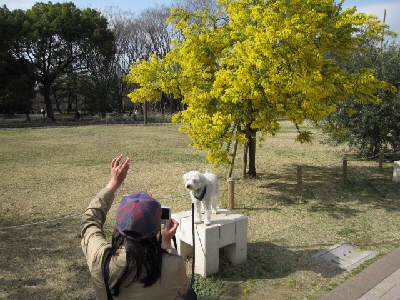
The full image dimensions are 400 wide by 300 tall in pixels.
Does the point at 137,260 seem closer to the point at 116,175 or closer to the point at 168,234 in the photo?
the point at 168,234

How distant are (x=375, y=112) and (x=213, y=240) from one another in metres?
10.3

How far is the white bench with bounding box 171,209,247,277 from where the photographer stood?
4.93 metres

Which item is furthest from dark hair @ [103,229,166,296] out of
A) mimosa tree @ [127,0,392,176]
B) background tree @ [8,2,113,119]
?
background tree @ [8,2,113,119]

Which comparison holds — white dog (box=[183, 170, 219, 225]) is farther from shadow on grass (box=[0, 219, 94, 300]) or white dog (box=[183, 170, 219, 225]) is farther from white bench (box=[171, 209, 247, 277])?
shadow on grass (box=[0, 219, 94, 300])

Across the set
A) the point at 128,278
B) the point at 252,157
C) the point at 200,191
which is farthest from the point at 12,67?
the point at 128,278

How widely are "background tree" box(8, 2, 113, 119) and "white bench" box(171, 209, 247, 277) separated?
31.9 metres

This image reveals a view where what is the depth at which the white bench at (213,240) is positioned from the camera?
194 inches

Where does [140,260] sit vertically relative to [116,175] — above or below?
below

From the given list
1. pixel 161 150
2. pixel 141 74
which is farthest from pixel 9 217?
pixel 161 150

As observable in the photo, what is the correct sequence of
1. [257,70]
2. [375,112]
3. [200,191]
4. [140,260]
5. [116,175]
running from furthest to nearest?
[375,112], [257,70], [200,191], [116,175], [140,260]

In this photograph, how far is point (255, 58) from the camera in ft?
24.1

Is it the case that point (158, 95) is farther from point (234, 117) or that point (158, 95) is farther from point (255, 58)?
point (255, 58)

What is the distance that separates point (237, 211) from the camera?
774 centimetres

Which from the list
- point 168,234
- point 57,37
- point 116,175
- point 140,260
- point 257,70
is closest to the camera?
point 140,260
